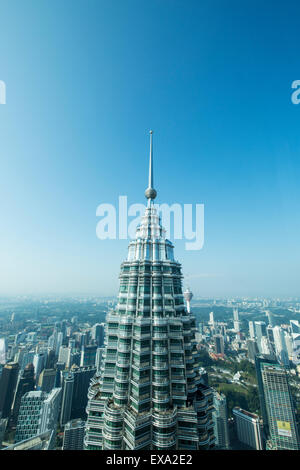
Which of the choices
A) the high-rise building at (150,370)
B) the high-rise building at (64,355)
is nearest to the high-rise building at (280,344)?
the high-rise building at (150,370)

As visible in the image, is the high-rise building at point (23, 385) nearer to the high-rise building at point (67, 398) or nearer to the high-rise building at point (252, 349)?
the high-rise building at point (67, 398)

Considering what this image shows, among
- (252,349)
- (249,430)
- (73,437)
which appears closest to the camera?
(73,437)

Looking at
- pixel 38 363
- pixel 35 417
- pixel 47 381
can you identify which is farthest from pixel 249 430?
pixel 38 363

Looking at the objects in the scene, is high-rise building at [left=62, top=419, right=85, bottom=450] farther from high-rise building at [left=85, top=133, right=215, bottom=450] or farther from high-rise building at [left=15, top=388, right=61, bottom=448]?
high-rise building at [left=85, top=133, right=215, bottom=450]

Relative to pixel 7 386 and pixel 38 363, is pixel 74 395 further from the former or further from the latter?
pixel 38 363

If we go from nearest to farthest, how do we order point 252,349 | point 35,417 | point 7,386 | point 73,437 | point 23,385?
point 73,437
point 35,417
point 7,386
point 23,385
point 252,349

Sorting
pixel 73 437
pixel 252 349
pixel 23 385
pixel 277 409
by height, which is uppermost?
pixel 73 437
